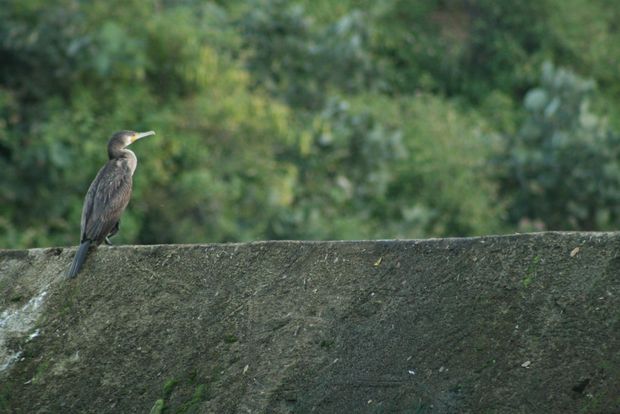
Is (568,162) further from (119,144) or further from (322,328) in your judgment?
(322,328)

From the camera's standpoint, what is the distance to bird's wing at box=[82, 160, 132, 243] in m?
5.86

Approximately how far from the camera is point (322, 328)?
10.7 ft

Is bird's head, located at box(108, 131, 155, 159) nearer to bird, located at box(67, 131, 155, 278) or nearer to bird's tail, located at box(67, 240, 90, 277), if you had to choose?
bird, located at box(67, 131, 155, 278)

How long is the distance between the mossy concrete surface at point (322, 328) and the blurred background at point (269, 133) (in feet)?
34.3

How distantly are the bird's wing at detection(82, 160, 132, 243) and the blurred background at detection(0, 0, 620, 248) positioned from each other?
7657 millimetres

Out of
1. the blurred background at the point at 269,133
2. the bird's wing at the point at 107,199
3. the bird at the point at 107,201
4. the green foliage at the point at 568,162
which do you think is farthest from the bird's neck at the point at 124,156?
the green foliage at the point at 568,162

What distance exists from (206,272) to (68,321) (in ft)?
1.47

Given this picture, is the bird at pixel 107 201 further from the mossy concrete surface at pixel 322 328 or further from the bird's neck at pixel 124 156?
the mossy concrete surface at pixel 322 328

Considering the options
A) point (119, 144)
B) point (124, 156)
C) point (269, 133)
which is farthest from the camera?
point (269, 133)

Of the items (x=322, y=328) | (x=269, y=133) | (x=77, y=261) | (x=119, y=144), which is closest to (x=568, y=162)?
(x=269, y=133)

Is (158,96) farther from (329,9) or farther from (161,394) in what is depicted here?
(161,394)

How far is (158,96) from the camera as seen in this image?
1672 cm

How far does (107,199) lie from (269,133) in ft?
34.3

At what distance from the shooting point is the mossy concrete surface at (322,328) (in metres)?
2.87
